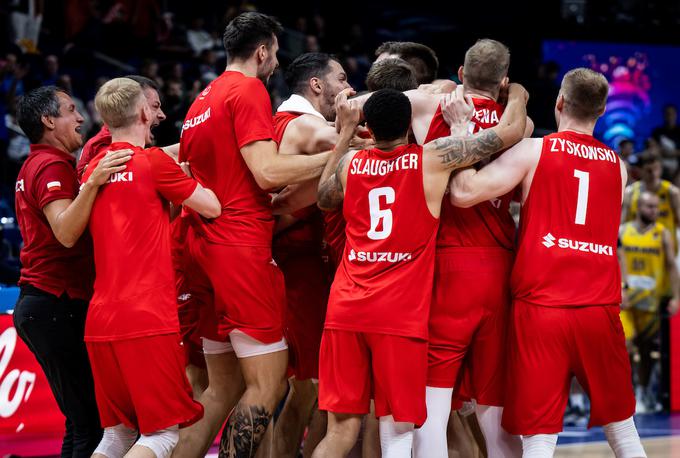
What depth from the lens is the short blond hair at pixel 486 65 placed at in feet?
17.1

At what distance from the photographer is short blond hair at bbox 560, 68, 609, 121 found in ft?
17.1

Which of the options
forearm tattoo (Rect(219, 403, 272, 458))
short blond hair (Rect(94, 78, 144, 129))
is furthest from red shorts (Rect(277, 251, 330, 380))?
short blond hair (Rect(94, 78, 144, 129))

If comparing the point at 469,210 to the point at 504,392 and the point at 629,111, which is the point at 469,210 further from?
the point at 629,111

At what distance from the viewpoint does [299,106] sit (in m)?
6.03

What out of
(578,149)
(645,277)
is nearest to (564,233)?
(578,149)

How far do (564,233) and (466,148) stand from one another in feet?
2.22

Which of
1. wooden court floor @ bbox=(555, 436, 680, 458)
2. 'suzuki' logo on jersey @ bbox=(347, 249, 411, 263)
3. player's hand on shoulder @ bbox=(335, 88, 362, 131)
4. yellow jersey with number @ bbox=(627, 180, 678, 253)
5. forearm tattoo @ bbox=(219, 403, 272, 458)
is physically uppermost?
player's hand on shoulder @ bbox=(335, 88, 362, 131)

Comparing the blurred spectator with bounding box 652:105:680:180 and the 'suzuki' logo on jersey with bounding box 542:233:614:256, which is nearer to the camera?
the 'suzuki' logo on jersey with bounding box 542:233:614:256

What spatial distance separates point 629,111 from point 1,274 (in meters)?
11.8

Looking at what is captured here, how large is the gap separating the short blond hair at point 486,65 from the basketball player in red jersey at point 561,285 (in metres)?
0.35

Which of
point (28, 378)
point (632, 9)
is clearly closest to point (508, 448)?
point (28, 378)

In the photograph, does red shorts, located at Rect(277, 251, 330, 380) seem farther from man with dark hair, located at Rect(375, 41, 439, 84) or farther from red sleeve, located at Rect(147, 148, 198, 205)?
man with dark hair, located at Rect(375, 41, 439, 84)

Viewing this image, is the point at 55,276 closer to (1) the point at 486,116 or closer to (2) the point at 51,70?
(1) the point at 486,116

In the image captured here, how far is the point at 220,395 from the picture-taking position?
589 centimetres
